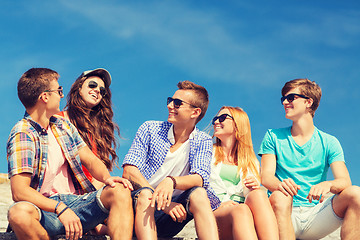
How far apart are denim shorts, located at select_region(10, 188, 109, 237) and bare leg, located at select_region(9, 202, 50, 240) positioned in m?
0.11

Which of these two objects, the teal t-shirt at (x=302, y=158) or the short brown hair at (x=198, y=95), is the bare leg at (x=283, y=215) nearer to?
the teal t-shirt at (x=302, y=158)

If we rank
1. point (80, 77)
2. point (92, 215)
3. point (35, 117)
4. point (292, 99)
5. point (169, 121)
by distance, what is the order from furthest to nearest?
1. point (80, 77)
2. point (292, 99)
3. point (169, 121)
4. point (35, 117)
5. point (92, 215)

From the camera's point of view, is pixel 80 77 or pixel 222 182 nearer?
pixel 222 182

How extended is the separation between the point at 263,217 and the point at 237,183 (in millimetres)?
878

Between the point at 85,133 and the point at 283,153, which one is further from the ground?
the point at 85,133

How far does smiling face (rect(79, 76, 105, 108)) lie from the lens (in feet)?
18.6

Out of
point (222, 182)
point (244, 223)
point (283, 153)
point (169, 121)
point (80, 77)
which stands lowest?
point (244, 223)

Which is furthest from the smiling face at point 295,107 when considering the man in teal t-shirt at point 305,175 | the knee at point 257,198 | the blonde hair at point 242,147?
the knee at point 257,198

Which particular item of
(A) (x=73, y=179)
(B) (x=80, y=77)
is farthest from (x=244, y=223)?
(B) (x=80, y=77)

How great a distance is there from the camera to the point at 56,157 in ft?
14.5

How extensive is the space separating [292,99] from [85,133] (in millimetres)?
2618

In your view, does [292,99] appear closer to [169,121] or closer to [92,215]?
[169,121]

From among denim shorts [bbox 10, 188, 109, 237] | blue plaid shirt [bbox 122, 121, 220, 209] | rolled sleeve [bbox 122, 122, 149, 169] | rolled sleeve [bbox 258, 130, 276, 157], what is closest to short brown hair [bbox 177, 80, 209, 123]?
blue plaid shirt [bbox 122, 121, 220, 209]

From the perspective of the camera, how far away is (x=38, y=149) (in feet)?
13.8
